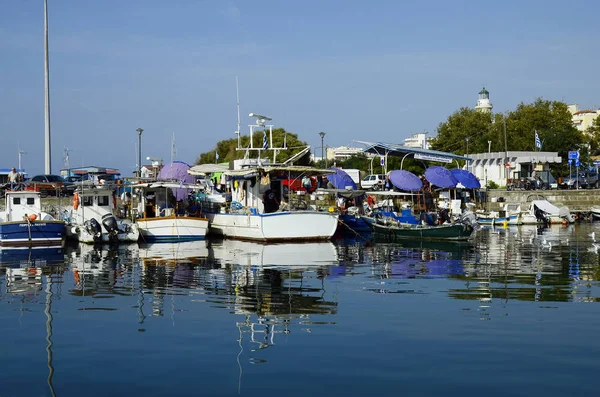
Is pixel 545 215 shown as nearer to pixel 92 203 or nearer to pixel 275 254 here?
pixel 275 254

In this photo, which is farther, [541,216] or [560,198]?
[560,198]

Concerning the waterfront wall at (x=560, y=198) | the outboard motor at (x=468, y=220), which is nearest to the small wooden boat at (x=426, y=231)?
the outboard motor at (x=468, y=220)

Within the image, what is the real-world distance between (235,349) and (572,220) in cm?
4186

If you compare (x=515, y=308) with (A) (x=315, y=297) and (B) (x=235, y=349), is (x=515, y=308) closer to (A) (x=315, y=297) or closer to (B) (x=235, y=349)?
(A) (x=315, y=297)

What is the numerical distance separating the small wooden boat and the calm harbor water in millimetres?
8852

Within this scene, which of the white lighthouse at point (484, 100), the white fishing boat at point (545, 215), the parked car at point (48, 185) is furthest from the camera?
the white lighthouse at point (484, 100)

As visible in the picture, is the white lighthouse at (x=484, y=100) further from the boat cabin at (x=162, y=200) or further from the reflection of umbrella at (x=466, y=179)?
the boat cabin at (x=162, y=200)

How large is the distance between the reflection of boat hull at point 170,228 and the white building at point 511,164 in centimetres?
3365

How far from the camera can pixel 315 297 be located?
1565 cm

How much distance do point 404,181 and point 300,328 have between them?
3285 cm

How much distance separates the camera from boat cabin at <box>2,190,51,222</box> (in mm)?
31516

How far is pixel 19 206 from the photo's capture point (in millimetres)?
31672

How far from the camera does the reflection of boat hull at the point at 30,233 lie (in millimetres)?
29594

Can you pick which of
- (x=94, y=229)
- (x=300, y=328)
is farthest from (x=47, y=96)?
(x=300, y=328)
